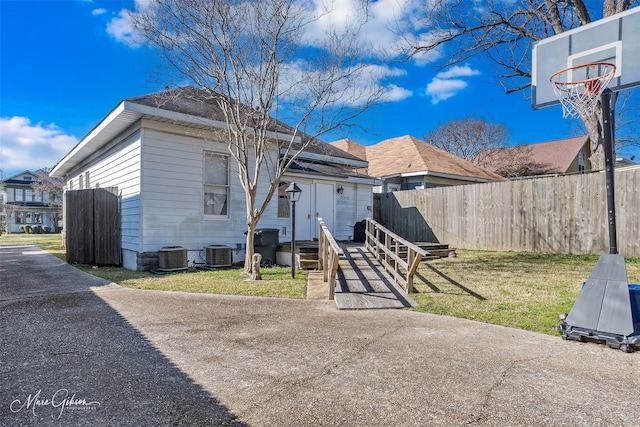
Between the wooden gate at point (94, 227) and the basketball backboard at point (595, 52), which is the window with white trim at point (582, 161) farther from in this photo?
the wooden gate at point (94, 227)

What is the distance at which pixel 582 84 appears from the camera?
505cm

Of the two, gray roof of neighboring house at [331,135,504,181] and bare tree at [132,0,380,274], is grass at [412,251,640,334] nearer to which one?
bare tree at [132,0,380,274]

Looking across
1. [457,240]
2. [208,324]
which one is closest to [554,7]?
[457,240]

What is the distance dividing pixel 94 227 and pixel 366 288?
7.95 m

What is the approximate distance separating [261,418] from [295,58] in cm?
778

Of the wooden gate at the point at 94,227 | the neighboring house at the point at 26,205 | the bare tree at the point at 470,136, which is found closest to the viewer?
the wooden gate at the point at 94,227

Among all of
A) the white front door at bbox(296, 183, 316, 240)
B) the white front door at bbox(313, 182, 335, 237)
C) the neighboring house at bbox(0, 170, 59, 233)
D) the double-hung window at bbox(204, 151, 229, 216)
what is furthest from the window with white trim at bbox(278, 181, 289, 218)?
the neighboring house at bbox(0, 170, 59, 233)

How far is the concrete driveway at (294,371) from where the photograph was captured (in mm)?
2400

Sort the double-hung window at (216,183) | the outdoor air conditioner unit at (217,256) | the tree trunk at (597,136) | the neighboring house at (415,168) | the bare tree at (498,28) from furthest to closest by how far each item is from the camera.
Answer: the neighboring house at (415,168)
the bare tree at (498,28)
the tree trunk at (597,136)
the double-hung window at (216,183)
the outdoor air conditioner unit at (217,256)

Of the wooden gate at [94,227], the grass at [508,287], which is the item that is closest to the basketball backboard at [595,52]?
the grass at [508,287]

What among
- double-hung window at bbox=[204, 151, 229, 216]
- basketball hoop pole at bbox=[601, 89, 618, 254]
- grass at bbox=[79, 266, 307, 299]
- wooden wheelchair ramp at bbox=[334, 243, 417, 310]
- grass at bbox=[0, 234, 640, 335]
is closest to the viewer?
basketball hoop pole at bbox=[601, 89, 618, 254]

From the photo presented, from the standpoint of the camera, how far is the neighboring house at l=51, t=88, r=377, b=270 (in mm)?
8508

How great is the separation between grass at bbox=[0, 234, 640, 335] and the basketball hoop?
291cm

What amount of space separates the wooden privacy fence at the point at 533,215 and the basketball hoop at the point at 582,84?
4580mm
